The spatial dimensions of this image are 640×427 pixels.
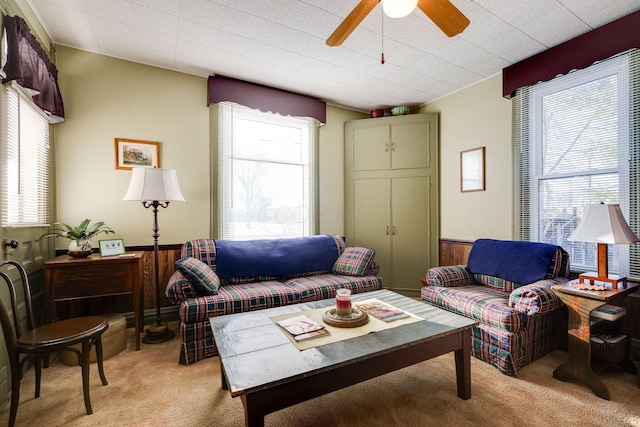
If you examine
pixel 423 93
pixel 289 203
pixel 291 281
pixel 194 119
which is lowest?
pixel 291 281

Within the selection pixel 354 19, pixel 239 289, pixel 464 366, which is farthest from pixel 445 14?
pixel 239 289

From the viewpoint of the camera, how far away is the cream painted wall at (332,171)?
3.99 metres

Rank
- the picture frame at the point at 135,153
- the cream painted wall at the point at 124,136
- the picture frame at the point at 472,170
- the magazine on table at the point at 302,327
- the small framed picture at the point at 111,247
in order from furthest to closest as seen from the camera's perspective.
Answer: the picture frame at the point at 472,170
the picture frame at the point at 135,153
the cream painted wall at the point at 124,136
the small framed picture at the point at 111,247
the magazine on table at the point at 302,327

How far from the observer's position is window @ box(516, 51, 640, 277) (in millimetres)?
2271

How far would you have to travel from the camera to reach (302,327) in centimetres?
164

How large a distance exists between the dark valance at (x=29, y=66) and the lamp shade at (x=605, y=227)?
399 cm

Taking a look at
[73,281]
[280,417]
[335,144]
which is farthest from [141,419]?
[335,144]

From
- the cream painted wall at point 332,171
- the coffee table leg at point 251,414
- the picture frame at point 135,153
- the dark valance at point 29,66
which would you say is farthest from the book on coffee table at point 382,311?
the dark valance at point 29,66

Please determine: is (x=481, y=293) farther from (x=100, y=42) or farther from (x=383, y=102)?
(x=100, y=42)

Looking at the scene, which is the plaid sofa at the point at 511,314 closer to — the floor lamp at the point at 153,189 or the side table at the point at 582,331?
the side table at the point at 582,331

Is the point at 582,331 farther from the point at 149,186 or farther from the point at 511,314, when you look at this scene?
the point at 149,186

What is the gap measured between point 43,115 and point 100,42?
2.73 ft

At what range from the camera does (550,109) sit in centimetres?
278

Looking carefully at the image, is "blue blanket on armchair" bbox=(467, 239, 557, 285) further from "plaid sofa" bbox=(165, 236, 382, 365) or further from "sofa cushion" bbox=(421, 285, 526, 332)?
"plaid sofa" bbox=(165, 236, 382, 365)
